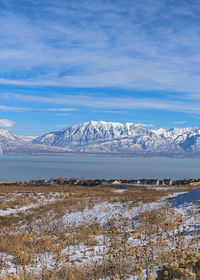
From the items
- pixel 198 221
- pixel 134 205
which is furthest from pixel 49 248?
pixel 134 205

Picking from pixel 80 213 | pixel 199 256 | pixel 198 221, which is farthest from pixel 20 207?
pixel 199 256

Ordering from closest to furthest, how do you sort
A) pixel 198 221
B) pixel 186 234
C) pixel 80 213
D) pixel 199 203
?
pixel 186 234
pixel 198 221
pixel 199 203
pixel 80 213

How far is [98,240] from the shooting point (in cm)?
1219

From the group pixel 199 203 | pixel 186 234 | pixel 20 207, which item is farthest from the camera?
pixel 20 207

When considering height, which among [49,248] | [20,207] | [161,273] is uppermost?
[161,273]

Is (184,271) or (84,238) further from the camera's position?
(84,238)

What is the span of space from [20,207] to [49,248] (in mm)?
15160

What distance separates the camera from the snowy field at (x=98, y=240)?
769cm

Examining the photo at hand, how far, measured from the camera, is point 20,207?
2456cm

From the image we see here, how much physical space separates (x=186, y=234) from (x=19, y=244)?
279 inches

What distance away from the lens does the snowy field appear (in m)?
7.69

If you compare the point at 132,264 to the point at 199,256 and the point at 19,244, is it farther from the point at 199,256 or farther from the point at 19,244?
the point at 19,244

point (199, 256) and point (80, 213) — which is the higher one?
point (199, 256)

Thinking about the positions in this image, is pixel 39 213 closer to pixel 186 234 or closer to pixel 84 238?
pixel 84 238
